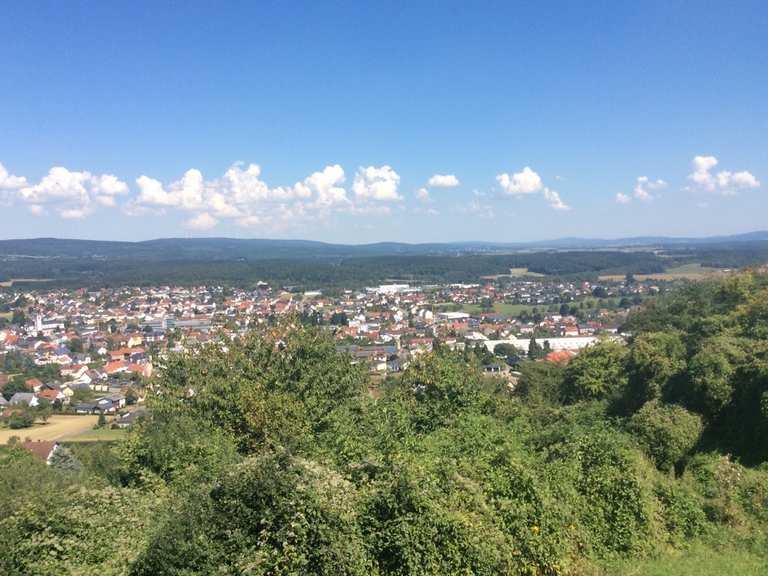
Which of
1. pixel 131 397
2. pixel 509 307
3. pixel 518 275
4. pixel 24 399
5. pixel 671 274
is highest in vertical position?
pixel 671 274

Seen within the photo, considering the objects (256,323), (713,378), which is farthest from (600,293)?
(713,378)

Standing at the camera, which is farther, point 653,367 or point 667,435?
point 653,367

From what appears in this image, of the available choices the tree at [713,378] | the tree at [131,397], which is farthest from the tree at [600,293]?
the tree at [713,378]

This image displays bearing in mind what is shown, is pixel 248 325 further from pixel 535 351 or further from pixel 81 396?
pixel 535 351

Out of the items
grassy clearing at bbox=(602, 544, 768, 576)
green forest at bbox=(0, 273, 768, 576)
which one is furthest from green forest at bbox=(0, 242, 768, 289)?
grassy clearing at bbox=(602, 544, 768, 576)

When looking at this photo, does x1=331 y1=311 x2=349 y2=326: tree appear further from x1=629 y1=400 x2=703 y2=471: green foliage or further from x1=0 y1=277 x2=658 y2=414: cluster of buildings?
x1=629 y1=400 x2=703 y2=471: green foliage

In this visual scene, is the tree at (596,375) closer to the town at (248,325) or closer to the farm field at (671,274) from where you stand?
the town at (248,325)
